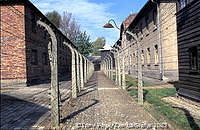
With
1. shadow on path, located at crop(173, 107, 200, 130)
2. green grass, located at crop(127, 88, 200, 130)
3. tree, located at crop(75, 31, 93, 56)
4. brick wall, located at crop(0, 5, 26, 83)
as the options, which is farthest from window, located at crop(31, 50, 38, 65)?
tree, located at crop(75, 31, 93, 56)

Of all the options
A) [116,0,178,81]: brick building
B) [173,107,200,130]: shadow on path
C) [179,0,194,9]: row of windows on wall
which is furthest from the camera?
[116,0,178,81]: brick building

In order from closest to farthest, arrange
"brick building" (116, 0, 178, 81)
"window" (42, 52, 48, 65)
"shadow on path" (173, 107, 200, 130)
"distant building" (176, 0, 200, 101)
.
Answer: "shadow on path" (173, 107, 200, 130) → "distant building" (176, 0, 200, 101) → "brick building" (116, 0, 178, 81) → "window" (42, 52, 48, 65)

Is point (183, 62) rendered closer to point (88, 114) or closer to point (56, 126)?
point (88, 114)

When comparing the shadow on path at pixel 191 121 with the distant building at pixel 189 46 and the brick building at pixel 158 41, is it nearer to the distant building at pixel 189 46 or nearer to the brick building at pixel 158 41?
the distant building at pixel 189 46

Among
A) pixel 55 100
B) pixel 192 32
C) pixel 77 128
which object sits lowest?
pixel 77 128

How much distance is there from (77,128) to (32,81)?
14615 mm

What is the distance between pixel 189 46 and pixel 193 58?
45 cm

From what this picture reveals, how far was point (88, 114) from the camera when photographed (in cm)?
744

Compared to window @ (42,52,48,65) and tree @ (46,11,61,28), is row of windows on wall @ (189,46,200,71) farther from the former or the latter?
tree @ (46,11,61,28)

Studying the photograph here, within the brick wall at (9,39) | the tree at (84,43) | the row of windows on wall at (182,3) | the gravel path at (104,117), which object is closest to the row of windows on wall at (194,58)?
the row of windows on wall at (182,3)

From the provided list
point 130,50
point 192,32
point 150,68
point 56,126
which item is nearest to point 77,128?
point 56,126

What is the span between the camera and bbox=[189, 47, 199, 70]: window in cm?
901

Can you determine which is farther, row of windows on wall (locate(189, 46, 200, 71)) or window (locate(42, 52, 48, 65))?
window (locate(42, 52, 48, 65))

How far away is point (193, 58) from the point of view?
9.25m
